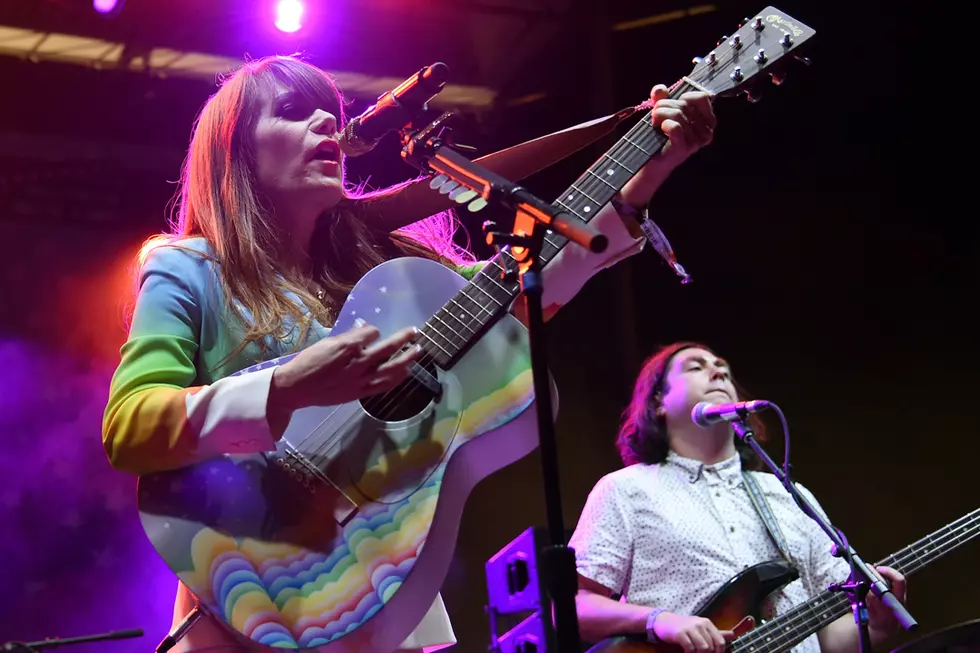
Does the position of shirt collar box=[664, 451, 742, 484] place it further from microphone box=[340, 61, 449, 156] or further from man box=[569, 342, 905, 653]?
microphone box=[340, 61, 449, 156]

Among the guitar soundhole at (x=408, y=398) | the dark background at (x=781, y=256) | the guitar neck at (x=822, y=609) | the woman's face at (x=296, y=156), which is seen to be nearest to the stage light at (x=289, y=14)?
the dark background at (x=781, y=256)

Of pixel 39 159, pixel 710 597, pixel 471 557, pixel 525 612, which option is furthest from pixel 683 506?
pixel 39 159

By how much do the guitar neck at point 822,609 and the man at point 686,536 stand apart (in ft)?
0.29

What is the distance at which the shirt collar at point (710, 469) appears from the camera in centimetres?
346

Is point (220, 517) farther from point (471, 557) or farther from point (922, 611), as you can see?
point (922, 611)

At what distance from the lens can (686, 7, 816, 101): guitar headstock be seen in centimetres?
201


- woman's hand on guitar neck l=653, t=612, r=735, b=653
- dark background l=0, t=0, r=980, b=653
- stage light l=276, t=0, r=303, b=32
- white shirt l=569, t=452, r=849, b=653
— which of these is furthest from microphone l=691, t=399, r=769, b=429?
stage light l=276, t=0, r=303, b=32

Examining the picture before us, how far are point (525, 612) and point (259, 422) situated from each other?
56 cm

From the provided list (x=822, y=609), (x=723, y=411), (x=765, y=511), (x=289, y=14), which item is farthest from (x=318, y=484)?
(x=289, y=14)

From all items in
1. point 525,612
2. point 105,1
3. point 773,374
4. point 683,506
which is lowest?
point 525,612

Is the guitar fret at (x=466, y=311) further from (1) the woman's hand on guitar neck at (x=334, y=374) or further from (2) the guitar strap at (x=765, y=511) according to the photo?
(2) the guitar strap at (x=765, y=511)

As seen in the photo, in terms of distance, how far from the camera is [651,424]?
3.69 meters

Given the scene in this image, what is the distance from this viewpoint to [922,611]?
4152mm

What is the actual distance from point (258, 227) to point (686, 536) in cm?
196
